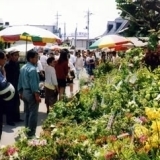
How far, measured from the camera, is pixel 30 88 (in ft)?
24.1

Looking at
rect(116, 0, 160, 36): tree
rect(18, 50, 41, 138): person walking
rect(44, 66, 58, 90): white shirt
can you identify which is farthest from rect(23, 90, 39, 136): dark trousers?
rect(116, 0, 160, 36): tree

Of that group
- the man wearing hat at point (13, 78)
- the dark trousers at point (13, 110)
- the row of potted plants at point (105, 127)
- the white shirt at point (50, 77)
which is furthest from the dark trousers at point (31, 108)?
the white shirt at point (50, 77)

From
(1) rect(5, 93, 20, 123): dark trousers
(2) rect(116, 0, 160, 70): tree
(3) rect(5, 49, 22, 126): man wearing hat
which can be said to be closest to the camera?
(3) rect(5, 49, 22, 126): man wearing hat

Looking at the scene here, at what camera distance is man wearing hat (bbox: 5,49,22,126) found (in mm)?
9328

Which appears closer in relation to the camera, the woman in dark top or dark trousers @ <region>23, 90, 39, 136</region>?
dark trousers @ <region>23, 90, 39, 136</region>

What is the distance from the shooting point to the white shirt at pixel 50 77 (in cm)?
1011

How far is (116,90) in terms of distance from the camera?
6836 millimetres

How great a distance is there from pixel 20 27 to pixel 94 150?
737 centimetres

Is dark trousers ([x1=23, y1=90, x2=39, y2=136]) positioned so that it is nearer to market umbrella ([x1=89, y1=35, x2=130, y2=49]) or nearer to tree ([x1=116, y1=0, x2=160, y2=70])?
tree ([x1=116, y1=0, x2=160, y2=70])

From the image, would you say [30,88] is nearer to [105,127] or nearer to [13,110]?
[105,127]

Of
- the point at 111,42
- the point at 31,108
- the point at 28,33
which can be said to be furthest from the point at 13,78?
the point at 111,42

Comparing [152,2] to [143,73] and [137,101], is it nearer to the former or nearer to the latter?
[143,73]

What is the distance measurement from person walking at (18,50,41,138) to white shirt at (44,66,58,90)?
2542 millimetres

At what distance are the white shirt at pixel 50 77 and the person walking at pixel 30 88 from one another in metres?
2.54
